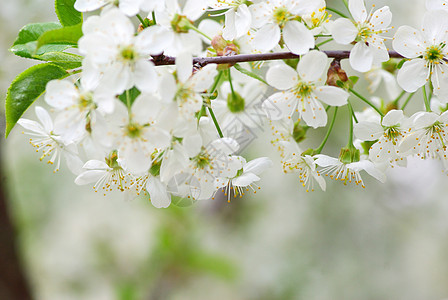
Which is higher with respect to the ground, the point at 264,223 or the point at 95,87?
the point at 95,87

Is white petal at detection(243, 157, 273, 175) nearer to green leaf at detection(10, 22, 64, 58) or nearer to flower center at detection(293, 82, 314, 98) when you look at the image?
flower center at detection(293, 82, 314, 98)

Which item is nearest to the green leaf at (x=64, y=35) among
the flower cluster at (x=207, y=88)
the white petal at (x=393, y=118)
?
the flower cluster at (x=207, y=88)

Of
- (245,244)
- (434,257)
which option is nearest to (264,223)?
(245,244)

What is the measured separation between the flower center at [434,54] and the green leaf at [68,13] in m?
0.50

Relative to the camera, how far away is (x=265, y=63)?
796mm

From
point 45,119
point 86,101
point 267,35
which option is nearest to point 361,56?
point 267,35

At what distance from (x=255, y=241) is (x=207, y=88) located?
2616mm

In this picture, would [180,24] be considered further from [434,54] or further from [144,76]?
[434,54]

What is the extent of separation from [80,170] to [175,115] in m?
0.27

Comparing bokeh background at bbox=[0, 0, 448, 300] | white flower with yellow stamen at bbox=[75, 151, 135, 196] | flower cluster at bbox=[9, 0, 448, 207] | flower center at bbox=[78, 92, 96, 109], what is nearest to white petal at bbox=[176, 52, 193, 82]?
flower cluster at bbox=[9, 0, 448, 207]

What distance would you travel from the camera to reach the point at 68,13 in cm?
66

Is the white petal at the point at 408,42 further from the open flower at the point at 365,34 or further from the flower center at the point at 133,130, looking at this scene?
the flower center at the point at 133,130

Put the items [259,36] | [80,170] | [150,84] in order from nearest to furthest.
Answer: [150,84] < [259,36] < [80,170]

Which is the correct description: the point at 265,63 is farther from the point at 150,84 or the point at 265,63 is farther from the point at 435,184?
the point at 435,184
